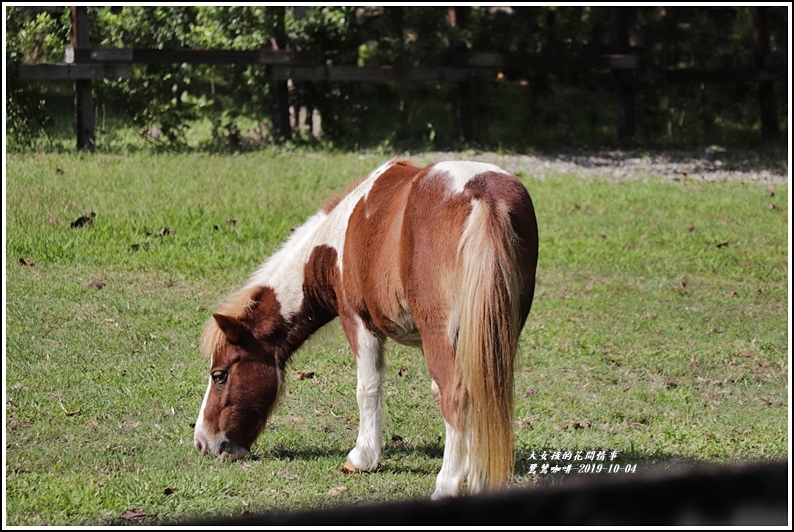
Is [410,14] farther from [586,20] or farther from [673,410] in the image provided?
[673,410]

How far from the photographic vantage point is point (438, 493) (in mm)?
4062

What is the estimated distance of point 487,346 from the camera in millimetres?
3830

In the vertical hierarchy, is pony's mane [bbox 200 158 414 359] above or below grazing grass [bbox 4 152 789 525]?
above

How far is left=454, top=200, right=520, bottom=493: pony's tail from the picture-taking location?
384cm

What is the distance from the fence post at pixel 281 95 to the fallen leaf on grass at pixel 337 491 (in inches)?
347

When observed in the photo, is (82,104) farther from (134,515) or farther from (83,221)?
(134,515)

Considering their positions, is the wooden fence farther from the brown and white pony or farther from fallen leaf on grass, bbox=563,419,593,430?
fallen leaf on grass, bbox=563,419,593,430

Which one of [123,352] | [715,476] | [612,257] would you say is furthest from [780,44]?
[715,476]

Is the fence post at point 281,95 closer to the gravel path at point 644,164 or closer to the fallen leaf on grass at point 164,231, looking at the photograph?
the gravel path at point 644,164

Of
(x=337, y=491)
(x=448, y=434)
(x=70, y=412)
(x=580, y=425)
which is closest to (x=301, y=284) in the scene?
(x=337, y=491)

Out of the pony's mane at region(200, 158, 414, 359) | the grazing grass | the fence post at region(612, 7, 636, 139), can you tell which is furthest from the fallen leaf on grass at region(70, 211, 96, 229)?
the fence post at region(612, 7, 636, 139)

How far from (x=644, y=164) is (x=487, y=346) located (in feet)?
32.6

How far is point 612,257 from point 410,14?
19.8 feet

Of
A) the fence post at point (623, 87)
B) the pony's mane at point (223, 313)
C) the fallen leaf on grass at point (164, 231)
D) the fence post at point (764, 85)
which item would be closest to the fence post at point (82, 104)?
the fallen leaf on grass at point (164, 231)
